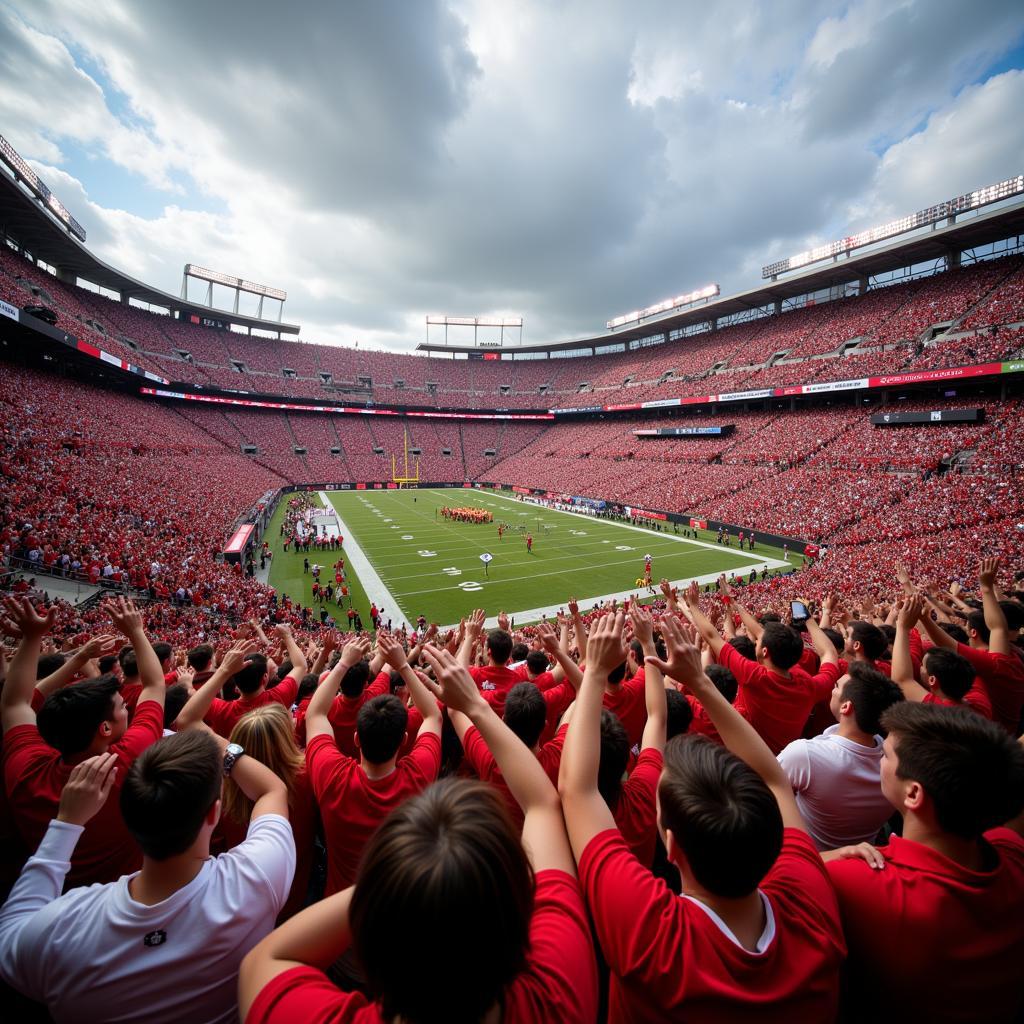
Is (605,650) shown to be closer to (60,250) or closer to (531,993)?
(531,993)

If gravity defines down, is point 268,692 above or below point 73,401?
below

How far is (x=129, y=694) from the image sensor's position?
4.60 m

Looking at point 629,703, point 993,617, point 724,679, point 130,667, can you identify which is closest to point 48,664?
point 130,667

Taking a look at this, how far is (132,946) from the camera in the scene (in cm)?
167

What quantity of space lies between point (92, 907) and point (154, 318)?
8114 centimetres

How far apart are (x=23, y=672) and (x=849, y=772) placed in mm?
5369

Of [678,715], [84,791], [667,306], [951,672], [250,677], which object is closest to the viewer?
[84,791]

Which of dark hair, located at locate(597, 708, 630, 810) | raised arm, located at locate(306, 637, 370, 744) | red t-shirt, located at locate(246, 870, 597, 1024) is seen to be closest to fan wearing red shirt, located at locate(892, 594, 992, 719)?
dark hair, located at locate(597, 708, 630, 810)

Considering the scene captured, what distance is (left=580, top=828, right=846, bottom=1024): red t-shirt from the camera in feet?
4.35

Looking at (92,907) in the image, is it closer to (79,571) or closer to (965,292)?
(79,571)

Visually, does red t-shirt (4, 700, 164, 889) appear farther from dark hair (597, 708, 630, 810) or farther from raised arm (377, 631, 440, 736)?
dark hair (597, 708, 630, 810)

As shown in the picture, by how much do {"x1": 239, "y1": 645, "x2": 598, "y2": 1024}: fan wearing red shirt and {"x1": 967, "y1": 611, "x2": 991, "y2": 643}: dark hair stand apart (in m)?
6.73

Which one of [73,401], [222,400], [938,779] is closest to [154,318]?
[222,400]

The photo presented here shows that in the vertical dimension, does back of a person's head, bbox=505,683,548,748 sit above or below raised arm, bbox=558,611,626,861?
below
